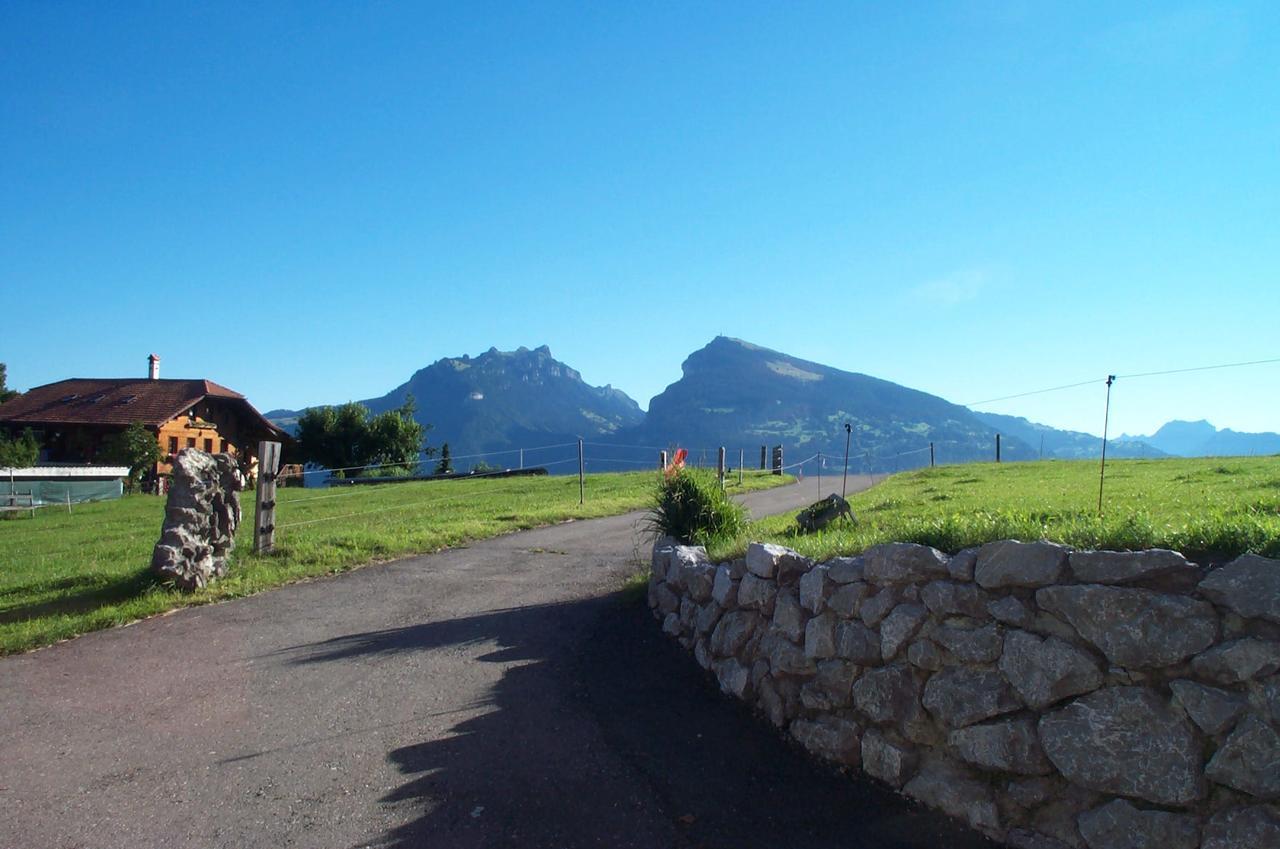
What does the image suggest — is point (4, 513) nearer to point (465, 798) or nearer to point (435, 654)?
point (435, 654)

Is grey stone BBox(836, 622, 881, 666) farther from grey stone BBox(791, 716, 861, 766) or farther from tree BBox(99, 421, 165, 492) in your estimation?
tree BBox(99, 421, 165, 492)

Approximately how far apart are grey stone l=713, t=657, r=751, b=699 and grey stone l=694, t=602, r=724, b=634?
353 mm

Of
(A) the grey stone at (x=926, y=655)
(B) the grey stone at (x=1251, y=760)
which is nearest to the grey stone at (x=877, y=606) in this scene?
(A) the grey stone at (x=926, y=655)

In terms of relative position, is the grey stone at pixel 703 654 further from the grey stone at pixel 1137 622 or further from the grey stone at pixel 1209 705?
the grey stone at pixel 1209 705

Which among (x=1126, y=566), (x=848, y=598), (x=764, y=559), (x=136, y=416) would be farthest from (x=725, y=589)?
(x=136, y=416)

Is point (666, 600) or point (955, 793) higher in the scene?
point (666, 600)

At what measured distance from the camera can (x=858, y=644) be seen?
4.81 m

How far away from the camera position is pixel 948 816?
4.15m

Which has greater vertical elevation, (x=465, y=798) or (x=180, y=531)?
(x=180, y=531)

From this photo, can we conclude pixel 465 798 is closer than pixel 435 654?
Yes

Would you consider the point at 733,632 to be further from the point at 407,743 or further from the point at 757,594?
the point at 407,743

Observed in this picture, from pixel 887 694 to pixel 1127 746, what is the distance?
1.26m

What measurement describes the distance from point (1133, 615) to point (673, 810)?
2492 millimetres

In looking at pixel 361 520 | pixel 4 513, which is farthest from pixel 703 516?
pixel 4 513
